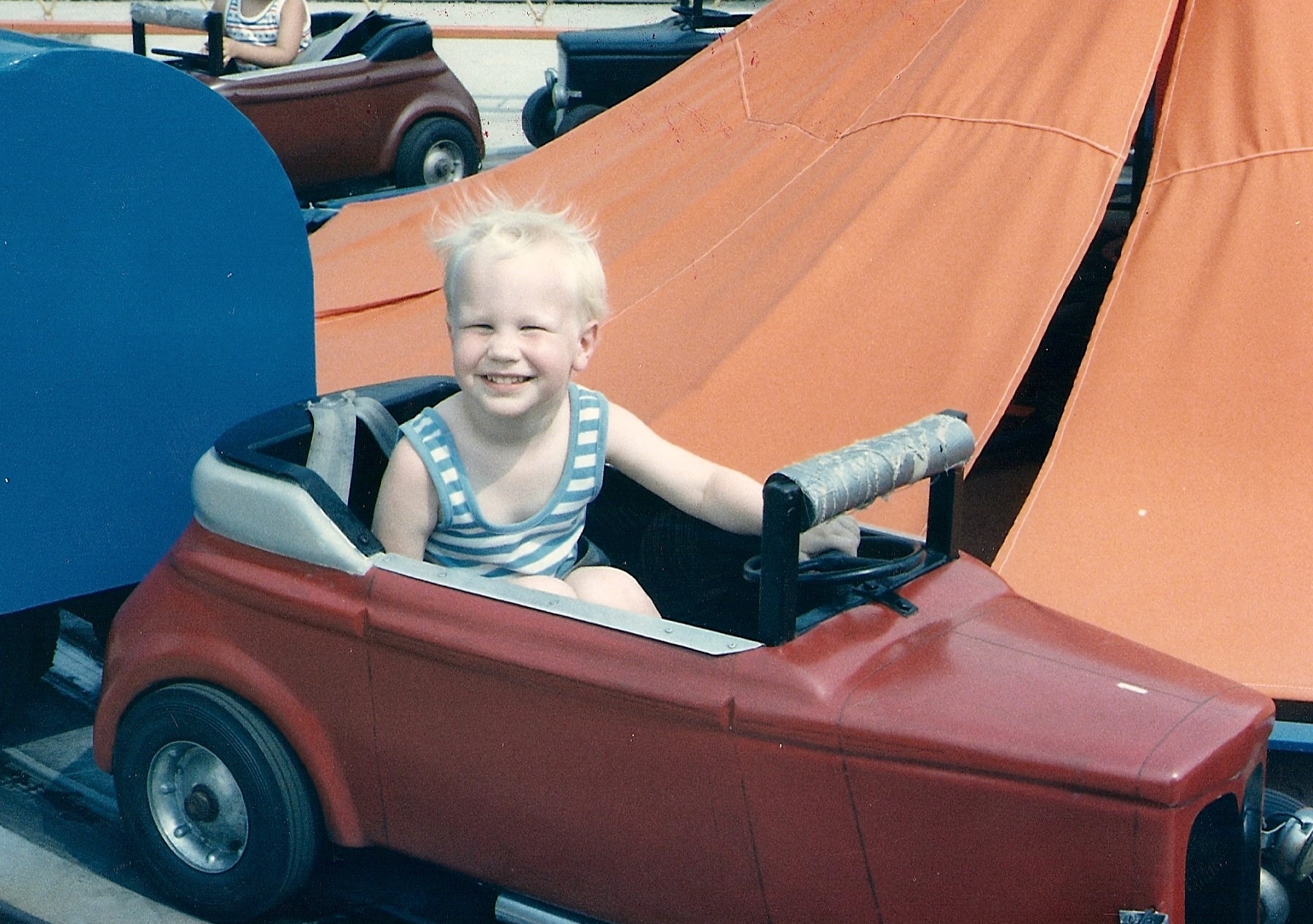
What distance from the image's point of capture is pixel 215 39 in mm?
6766

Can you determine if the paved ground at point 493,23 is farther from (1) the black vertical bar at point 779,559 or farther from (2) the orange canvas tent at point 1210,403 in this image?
(1) the black vertical bar at point 779,559

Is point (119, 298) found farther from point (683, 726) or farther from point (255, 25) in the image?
point (255, 25)

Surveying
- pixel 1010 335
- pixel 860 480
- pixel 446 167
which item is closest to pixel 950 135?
pixel 1010 335

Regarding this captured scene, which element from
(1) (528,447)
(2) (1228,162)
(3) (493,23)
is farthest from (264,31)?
(3) (493,23)

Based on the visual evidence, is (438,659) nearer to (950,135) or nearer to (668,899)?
(668,899)

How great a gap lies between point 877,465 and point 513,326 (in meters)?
0.58

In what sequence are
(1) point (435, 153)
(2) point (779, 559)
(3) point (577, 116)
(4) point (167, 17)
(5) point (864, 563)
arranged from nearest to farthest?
1. (2) point (779, 559)
2. (5) point (864, 563)
3. (4) point (167, 17)
4. (1) point (435, 153)
5. (3) point (577, 116)

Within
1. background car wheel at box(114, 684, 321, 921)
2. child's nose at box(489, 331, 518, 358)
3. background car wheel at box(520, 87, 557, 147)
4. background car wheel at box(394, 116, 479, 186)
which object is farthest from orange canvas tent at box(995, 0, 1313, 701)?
background car wheel at box(520, 87, 557, 147)

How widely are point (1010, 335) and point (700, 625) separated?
1.05 m

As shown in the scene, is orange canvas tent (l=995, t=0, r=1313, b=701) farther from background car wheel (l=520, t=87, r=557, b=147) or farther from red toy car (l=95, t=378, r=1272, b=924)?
background car wheel (l=520, t=87, r=557, b=147)

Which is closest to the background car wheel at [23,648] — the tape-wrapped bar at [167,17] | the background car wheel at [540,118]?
the tape-wrapped bar at [167,17]

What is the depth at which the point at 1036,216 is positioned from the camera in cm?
329

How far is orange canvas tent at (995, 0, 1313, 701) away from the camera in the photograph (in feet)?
9.10

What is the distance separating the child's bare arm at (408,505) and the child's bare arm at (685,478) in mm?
321
